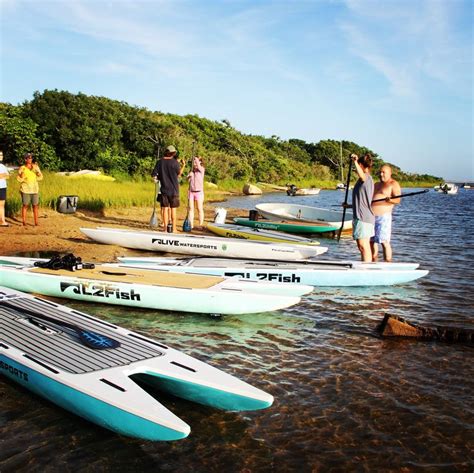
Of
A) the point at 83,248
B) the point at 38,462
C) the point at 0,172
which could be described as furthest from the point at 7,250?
the point at 38,462

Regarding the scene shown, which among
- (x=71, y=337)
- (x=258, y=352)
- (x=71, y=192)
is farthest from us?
(x=71, y=192)

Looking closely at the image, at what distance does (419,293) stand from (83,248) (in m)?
6.98

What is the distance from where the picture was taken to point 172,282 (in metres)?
7.04

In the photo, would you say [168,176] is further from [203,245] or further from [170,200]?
[203,245]

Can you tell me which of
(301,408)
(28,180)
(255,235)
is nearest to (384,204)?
(255,235)

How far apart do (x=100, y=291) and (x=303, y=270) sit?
333 centimetres

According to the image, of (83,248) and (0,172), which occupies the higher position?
(0,172)

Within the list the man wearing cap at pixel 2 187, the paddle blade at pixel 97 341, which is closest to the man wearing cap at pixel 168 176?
the man wearing cap at pixel 2 187

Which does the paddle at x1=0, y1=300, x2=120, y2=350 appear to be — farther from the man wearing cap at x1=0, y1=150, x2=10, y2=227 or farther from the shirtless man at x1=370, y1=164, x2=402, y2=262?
the man wearing cap at x1=0, y1=150, x2=10, y2=227

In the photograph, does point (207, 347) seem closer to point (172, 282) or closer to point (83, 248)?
point (172, 282)

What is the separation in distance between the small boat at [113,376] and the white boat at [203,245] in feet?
18.4

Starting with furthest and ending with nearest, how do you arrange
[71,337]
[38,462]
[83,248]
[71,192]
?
[71,192], [83,248], [71,337], [38,462]

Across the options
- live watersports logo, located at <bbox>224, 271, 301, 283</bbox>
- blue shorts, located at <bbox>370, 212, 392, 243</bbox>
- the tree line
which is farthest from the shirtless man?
the tree line

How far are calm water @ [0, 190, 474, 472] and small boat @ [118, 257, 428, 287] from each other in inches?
41.0
